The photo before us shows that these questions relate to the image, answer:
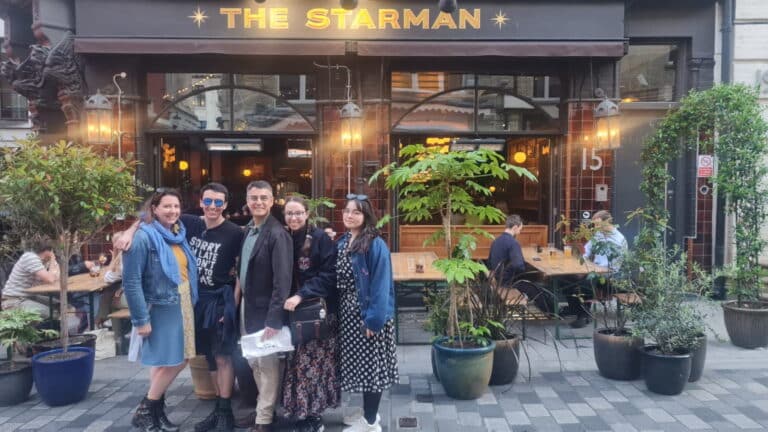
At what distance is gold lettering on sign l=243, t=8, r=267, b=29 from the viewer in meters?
8.21

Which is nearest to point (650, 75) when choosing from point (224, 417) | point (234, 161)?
point (234, 161)

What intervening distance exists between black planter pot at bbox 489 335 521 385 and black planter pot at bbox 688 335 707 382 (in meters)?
1.67

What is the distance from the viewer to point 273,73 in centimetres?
907

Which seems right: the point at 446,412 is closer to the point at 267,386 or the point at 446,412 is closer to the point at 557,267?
the point at 267,386

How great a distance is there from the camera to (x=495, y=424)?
4.39 m

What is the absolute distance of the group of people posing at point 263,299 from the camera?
3.97 m

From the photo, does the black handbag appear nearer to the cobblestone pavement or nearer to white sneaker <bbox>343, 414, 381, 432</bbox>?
white sneaker <bbox>343, 414, 381, 432</bbox>

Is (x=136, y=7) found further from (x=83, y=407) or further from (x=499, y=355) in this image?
(x=499, y=355)

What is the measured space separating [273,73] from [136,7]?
2.24 metres

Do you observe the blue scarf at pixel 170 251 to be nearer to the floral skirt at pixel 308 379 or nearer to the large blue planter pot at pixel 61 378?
the floral skirt at pixel 308 379

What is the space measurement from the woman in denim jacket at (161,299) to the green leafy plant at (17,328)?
1502mm

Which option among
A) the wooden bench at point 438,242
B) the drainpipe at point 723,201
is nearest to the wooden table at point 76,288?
the wooden bench at point 438,242

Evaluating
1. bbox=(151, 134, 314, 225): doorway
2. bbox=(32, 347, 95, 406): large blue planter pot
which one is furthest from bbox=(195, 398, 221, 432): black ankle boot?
bbox=(151, 134, 314, 225): doorway

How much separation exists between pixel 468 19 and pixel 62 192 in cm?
622
